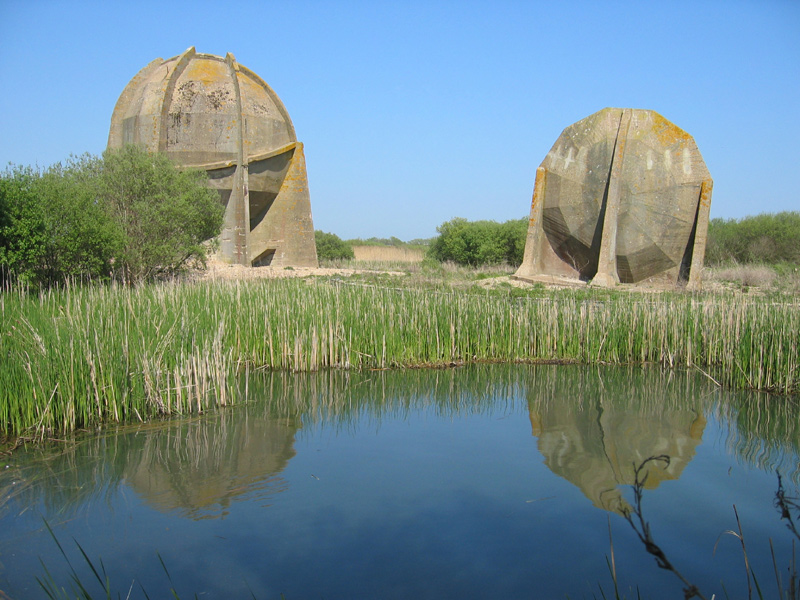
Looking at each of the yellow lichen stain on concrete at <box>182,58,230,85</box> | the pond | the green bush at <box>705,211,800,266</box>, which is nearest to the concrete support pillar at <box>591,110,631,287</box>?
the pond

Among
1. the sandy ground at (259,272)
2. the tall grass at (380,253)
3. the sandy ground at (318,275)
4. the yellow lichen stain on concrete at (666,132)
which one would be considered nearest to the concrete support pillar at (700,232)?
the sandy ground at (318,275)

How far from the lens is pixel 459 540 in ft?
13.7

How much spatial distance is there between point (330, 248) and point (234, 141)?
16.2 metres

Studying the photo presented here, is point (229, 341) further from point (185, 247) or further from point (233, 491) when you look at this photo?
point (185, 247)

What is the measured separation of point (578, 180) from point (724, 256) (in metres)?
14.8

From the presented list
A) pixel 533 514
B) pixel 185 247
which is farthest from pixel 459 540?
pixel 185 247

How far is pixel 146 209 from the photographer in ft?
46.8

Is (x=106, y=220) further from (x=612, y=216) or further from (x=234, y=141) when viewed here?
(x=612, y=216)

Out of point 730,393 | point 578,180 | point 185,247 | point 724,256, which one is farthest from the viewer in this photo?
point 724,256

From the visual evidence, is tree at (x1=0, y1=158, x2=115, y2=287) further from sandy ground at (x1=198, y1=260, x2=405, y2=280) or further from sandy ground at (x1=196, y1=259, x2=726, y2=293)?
sandy ground at (x1=198, y1=260, x2=405, y2=280)

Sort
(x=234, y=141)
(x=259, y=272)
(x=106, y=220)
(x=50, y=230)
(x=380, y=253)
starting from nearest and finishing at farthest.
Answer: (x=50, y=230) → (x=106, y=220) → (x=259, y=272) → (x=234, y=141) → (x=380, y=253)

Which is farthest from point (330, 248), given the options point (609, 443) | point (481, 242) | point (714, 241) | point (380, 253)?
point (609, 443)

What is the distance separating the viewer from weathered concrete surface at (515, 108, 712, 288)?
15766mm

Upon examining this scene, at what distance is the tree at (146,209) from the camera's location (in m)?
14.2
